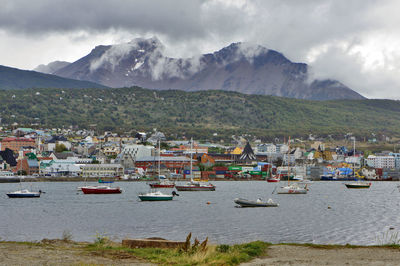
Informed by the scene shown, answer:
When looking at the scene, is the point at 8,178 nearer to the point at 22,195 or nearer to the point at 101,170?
the point at 101,170

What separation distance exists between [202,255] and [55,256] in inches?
263

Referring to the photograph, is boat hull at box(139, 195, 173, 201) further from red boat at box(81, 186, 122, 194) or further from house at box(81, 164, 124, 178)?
house at box(81, 164, 124, 178)

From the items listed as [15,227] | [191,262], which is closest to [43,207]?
[15,227]

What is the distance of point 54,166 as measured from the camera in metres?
196

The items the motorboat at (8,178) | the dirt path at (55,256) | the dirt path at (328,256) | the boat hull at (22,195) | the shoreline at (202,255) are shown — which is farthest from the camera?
the motorboat at (8,178)

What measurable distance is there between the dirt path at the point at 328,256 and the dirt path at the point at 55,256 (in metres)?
5.76

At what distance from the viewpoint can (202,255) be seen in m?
25.5

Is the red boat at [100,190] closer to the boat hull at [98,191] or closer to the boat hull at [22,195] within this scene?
the boat hull at [98,191]

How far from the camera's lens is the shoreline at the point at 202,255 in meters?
25.3

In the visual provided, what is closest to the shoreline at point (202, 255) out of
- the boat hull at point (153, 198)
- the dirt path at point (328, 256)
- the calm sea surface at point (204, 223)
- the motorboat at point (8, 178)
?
the dirt path at point (328, 256)

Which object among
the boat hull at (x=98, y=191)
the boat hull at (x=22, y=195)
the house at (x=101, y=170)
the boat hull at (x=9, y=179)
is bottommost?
the boat hull at (x=9, y=179)

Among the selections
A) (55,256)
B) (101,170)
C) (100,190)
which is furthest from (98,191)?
(101,170)

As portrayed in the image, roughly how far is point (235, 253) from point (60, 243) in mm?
11502

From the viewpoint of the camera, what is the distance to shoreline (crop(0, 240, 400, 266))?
25344 mm
